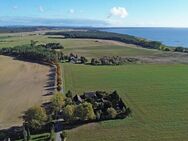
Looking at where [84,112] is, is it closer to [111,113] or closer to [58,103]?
[111,113]

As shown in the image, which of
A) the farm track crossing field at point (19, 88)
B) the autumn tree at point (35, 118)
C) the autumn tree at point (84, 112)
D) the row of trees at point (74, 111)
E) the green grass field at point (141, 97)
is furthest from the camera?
the farm track crossing field at point (19, 88)

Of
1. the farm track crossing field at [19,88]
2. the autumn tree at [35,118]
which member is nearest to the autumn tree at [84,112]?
the autumn tree at [35,118]

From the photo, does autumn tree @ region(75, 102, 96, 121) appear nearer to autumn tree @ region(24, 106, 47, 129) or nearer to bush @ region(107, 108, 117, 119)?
bush @ region(107, 108, 117, 119)

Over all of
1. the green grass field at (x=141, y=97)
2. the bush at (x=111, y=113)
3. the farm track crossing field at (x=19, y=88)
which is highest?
the bush at (x=111, y=113)

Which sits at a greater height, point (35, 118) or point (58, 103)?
point (58, 103)

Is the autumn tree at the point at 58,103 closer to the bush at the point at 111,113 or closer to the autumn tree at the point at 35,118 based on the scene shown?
Result: the autumn tree at the point at 35,118

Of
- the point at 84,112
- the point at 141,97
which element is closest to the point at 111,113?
the point at 84,112

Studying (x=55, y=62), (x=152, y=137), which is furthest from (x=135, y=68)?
(x=152, y=137)
